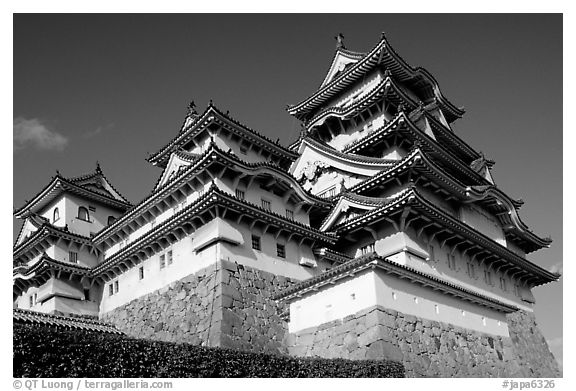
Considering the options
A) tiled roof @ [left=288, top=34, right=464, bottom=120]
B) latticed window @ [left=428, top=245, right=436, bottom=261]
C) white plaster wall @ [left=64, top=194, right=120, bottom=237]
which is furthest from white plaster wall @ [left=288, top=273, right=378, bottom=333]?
tiled roof @ [left=288, top=34, right=464, bottom=120]

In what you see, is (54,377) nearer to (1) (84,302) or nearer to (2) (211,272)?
(2) (211,272)

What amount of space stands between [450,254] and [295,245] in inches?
339

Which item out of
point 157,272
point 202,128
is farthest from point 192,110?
point 157,272

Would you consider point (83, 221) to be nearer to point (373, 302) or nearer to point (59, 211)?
point (59, 211)

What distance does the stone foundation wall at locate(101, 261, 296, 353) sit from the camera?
23.9 metres

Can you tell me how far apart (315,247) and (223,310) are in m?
7.29

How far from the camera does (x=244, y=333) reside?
24.2 metres

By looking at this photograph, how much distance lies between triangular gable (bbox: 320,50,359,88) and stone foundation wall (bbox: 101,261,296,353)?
22233mm

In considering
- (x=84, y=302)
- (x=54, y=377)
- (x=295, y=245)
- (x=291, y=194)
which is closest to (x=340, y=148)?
(x=291, y=194)

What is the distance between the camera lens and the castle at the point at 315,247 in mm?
22750

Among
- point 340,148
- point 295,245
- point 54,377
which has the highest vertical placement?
point 340,148

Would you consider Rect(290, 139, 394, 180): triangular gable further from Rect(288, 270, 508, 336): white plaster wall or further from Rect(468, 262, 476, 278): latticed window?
Rect(288, 270, 508, 336): white plaster wall

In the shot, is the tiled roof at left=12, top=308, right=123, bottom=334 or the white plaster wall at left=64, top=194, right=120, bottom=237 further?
the white plaster wall at left=64, top=194, right=120, bottom=237

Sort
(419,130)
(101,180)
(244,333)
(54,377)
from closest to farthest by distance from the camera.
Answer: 1. (54,377)
2. (244,333)
3. (419,130)
4. (101,180)
